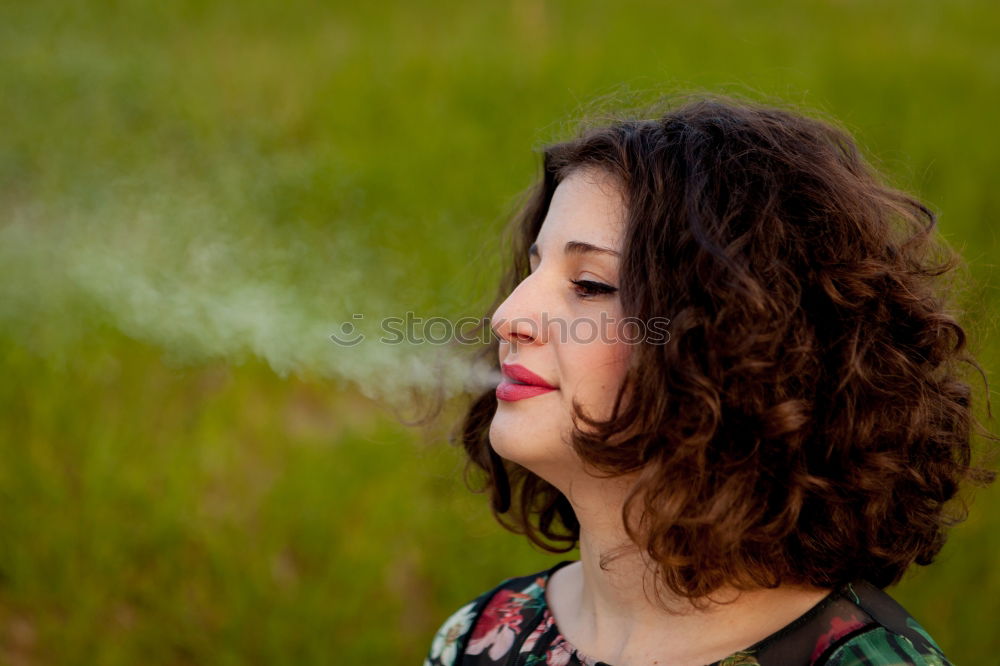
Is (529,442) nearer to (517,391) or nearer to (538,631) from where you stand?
(517,391)

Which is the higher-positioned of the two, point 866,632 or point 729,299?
point 729,299

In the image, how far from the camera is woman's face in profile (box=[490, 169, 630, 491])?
1666mm

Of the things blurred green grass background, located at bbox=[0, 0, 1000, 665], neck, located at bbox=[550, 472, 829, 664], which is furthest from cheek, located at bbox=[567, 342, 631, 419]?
blurred green grass background, located at bbox=[0, 0, 1000, 665]

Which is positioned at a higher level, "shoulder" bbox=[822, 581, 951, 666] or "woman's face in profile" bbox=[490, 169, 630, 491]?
"woman's face in profile" bbox=[490, 169, 630, 491]

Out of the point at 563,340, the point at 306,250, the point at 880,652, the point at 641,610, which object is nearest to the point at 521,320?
the point at 563,340

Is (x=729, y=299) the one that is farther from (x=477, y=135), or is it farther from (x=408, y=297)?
(x=477, y=135)

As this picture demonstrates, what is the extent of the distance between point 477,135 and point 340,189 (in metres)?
0.78

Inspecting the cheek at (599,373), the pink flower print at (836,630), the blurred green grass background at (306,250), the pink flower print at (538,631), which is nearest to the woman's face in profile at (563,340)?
the cheek at (599,373)

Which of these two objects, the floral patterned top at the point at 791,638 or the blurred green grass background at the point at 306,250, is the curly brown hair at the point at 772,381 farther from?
the blurred green grass background at the point at 306,250

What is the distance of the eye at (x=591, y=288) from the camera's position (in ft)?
5.57

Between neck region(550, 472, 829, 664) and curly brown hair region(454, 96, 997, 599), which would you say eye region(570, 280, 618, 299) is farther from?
neck region(550, 472, 829, 664)

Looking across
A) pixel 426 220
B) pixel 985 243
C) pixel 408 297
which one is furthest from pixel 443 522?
pixel 985 243

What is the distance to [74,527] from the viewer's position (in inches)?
130

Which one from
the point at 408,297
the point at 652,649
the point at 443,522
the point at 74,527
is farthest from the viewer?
the point at 408,297
